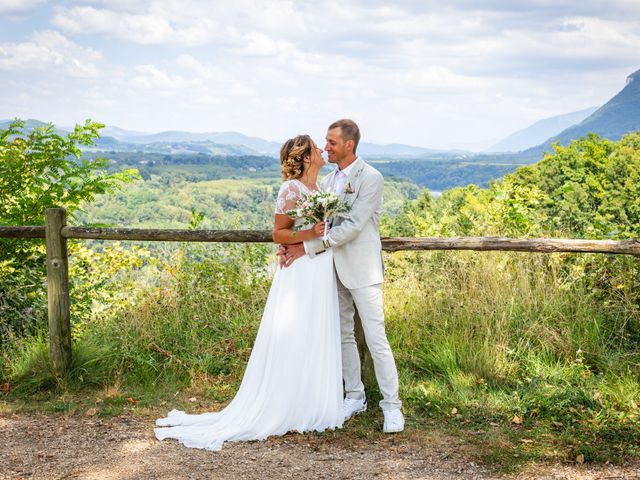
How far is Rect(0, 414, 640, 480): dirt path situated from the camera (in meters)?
3.92

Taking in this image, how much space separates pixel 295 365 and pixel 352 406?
0.64 meters

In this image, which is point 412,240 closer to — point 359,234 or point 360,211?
point 359,234

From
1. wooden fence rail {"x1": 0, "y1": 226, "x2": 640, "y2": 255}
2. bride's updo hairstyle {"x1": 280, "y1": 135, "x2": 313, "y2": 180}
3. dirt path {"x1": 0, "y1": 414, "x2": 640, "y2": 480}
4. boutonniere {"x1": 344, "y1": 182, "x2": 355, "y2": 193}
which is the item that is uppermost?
bride's updo hairstyle {"x1": 280, "y1": 135, "x2": 313, "y2": 180}

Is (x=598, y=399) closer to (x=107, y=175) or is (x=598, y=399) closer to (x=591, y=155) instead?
(x=107, y=175)

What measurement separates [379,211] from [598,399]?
222 centimetres

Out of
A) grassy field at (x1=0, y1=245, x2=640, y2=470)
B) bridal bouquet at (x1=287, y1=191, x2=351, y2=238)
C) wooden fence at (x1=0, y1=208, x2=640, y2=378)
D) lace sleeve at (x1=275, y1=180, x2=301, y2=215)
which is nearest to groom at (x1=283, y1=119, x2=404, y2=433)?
bridal bouquet at (x1=287, y1=191, x2=351, y2=238)

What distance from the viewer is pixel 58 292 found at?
5574mm

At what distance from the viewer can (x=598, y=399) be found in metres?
4.78

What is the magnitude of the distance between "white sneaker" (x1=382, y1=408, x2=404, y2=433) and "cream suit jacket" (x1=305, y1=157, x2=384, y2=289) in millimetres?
985

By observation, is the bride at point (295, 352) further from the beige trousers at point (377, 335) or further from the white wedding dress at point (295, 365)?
the beige trousers at point (377, 335)

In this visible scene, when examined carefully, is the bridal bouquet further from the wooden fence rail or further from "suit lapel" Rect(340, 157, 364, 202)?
the wooden fence rail

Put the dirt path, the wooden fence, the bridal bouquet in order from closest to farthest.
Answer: the dirt path, the bridal bouquet, the wooden fence

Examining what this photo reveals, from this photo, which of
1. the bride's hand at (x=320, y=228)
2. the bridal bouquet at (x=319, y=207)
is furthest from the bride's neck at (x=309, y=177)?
the bride's hand at (x=320, y=228)

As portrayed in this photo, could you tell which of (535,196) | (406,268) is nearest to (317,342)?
(406,268)
